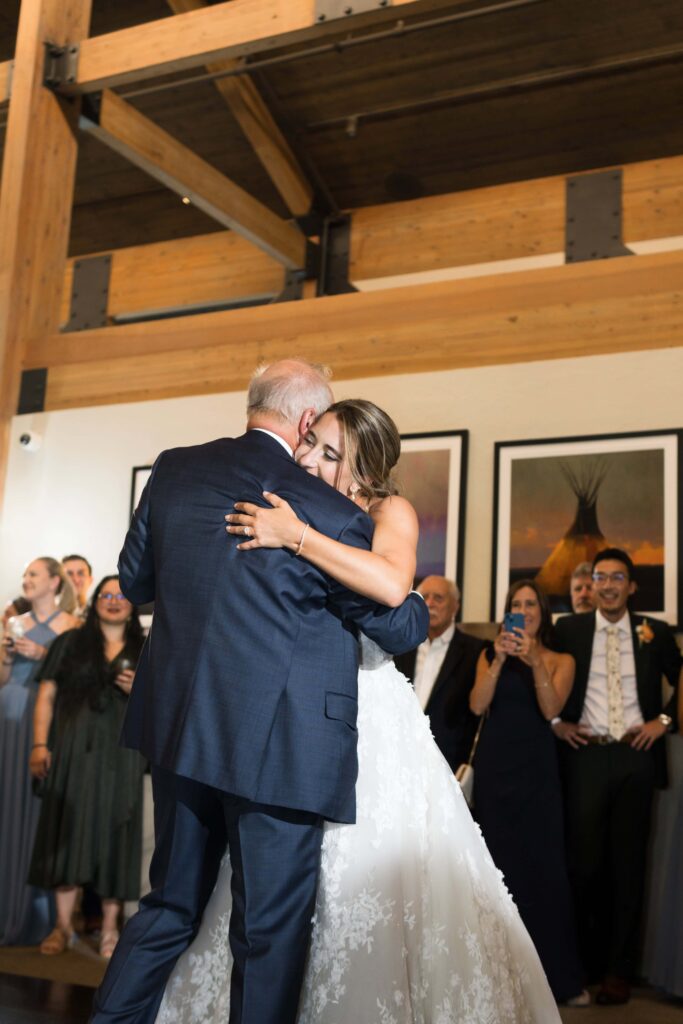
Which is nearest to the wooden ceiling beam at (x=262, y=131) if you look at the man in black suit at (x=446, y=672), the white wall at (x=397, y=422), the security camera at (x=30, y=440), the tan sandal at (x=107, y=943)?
the white wall at (x=397, y=422)

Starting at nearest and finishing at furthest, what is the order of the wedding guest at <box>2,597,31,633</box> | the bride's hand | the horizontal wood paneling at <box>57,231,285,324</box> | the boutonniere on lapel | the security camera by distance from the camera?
the bride's hand < the boutonniere on lapel < the wedding guest at <box>2,597,31,633</box> < the security camera < the horizontal wood paneling at <box>57,231,285,324</box>

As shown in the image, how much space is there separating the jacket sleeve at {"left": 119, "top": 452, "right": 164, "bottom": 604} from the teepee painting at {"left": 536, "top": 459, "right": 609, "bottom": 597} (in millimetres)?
2899

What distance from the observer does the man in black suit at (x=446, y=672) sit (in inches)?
181

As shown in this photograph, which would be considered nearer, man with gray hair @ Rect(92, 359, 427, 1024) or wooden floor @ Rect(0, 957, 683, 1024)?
man with gray hair @ Rect(92, 359, 427, 1024)

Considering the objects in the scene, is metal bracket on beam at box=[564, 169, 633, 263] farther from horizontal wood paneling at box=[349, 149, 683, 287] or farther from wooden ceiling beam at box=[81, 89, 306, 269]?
wooden ceiling beam at box=[81, 89, 306, 269]

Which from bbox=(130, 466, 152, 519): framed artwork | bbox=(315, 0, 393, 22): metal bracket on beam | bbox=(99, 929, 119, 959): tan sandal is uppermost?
bbox=(315, 0, 393, 22): metal bracket on beam

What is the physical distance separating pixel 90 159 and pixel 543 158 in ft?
12.9

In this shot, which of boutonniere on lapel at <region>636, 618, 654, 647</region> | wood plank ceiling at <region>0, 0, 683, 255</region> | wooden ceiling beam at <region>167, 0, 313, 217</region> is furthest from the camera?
wooden ceiling beam at <region>167, 0, 313, 217</region>

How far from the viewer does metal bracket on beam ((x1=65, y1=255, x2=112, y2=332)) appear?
33.0ft

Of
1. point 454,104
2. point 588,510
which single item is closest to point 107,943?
point 588,510

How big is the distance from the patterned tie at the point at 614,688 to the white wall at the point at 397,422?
76 centimetres

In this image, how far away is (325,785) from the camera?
2309 mm

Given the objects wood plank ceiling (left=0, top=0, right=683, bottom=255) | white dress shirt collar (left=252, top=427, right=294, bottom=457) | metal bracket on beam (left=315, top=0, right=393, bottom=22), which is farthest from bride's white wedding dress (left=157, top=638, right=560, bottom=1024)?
wood plank ceiling (left=0, top=0, right=683, bottom=255)

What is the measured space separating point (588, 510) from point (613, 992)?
214cm
